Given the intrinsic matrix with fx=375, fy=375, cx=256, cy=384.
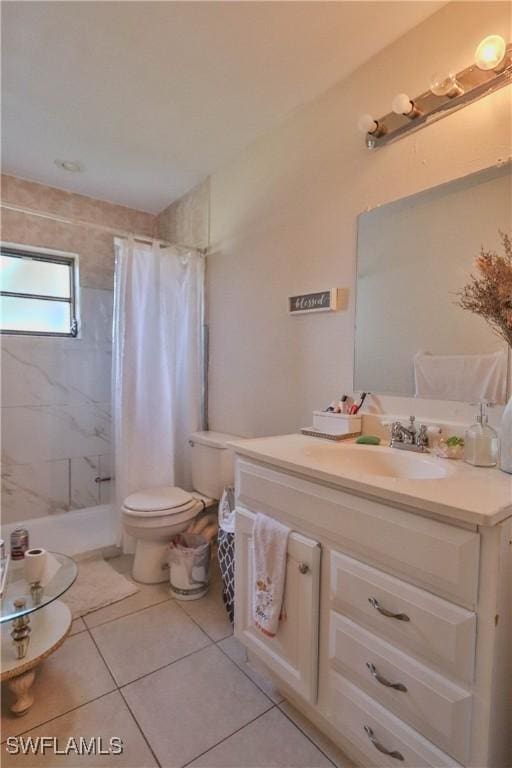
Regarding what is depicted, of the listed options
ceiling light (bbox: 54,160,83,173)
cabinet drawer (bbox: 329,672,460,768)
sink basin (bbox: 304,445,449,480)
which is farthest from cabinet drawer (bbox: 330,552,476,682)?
ceiling light (bbox: 54,160,83,173)

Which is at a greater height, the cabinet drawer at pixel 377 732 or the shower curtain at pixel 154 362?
the shower curtain at pixel 154 362

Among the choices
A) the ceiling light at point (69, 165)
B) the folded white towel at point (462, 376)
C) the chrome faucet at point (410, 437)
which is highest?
the ceiling light at point (69, 165)

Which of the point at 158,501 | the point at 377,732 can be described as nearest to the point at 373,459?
the point at 377,732

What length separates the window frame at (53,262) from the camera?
257 cm

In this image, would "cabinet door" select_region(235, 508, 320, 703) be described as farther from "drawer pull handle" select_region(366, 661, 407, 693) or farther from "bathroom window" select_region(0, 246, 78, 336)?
"bathroom window" select_region(0, 246, 78, 336)

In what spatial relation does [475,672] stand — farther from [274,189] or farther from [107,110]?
[107,110]

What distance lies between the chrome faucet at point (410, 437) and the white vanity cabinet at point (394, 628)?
43 cm

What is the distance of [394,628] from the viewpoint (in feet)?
2.98

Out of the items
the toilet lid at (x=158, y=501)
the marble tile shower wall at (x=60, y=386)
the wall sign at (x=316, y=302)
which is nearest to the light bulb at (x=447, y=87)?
the wall sign at (x=316, y=302)

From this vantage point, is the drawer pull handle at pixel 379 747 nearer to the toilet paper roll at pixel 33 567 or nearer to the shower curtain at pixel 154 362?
the toilet paper roll at pixel 33 567

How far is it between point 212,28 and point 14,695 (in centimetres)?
250

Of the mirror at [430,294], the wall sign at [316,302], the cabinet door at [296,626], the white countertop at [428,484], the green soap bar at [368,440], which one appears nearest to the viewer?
the white countertop at [428,484]

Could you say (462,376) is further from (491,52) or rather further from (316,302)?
(491,52)

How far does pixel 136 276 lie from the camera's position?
2312mm
